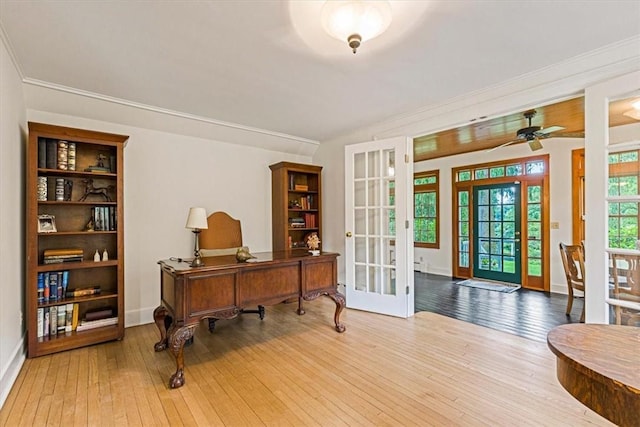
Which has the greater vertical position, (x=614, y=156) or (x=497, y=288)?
(x=614, y=156)

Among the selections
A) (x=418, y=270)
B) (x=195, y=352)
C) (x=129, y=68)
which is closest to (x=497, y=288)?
(x=418, y=270)

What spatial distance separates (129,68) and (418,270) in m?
6.18

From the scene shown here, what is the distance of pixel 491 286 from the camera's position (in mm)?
5223

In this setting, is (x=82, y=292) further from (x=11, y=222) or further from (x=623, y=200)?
(x=623, y=200)

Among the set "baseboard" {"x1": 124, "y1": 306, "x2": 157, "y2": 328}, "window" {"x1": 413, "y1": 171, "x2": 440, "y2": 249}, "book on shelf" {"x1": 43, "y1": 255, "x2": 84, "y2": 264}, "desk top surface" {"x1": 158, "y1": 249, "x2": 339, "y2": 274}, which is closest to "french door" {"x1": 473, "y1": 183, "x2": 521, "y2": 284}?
"window" {"x1": 413, "y1": 171, "x2": 440, "y2": 249}

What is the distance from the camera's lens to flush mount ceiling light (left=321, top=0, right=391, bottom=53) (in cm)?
162

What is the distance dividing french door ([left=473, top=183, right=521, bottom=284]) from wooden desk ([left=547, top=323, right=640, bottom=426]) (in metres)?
4.80

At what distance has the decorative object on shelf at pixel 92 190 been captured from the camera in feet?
10.2

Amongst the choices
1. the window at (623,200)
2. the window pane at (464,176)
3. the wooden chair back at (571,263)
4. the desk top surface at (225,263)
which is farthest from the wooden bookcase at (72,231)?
the window pane at (464,176)

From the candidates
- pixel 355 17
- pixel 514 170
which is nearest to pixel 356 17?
pixel 355 17

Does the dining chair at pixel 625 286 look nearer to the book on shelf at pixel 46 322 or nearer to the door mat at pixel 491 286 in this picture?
the door mat at pixel 491 286

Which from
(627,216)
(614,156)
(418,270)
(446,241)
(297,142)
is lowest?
(418,270)

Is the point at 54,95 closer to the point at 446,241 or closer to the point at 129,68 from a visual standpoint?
the point at 129,68

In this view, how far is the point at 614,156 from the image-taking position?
2.20 m
